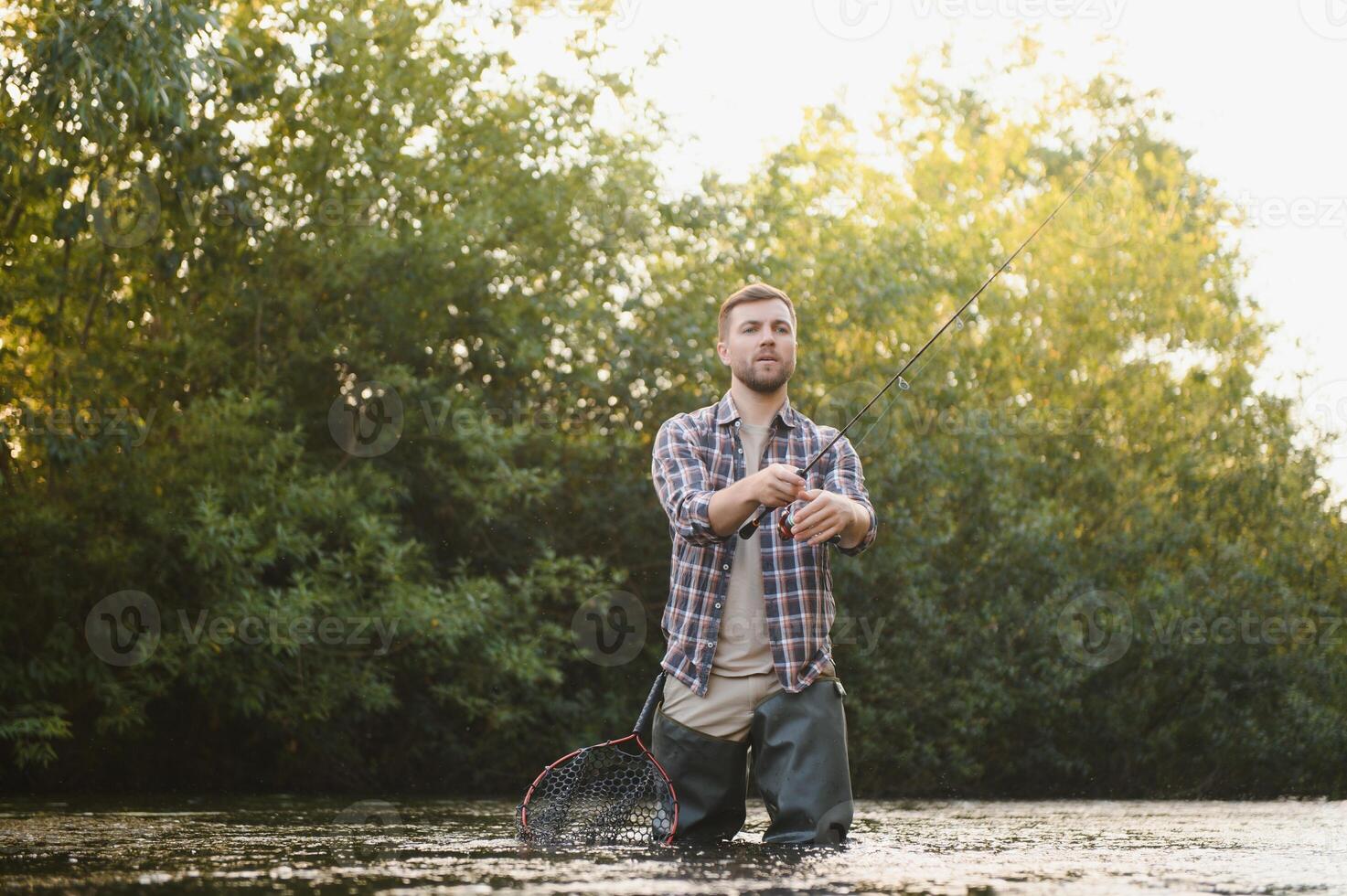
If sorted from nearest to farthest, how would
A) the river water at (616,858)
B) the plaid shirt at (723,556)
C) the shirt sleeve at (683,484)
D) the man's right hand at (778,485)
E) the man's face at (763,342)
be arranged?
the river water at (616,858) → the man's right hand at (778,485) → the shirt sleeve at (683,484) → the plaid shirt at (723,556) → the man's face at (763,342)

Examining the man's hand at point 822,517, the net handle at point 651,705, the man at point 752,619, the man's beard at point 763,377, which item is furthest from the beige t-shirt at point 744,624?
the man's beard at point 763,377

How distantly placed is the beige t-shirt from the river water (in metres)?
0.52

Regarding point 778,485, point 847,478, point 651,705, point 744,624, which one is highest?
point 847,478

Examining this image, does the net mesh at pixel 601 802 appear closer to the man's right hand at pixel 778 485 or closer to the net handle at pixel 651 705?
the net handle at pixel 651 705

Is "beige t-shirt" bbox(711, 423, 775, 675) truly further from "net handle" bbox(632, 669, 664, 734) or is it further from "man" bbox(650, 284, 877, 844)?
"net handle" bbox(632, 669, 664, 734)

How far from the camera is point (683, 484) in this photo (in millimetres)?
4828

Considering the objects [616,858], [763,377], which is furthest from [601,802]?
[763,377]

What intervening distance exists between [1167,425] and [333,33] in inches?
389

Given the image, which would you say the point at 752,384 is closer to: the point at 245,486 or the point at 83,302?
the point at 245,486

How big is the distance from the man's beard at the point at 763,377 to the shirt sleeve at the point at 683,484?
236 millimetres

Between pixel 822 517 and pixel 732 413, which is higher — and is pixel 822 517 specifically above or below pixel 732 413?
below

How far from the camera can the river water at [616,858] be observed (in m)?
3.79

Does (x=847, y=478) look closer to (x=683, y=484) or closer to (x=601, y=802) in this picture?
(x=683, y=484)

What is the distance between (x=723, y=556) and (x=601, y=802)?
2.71ft
